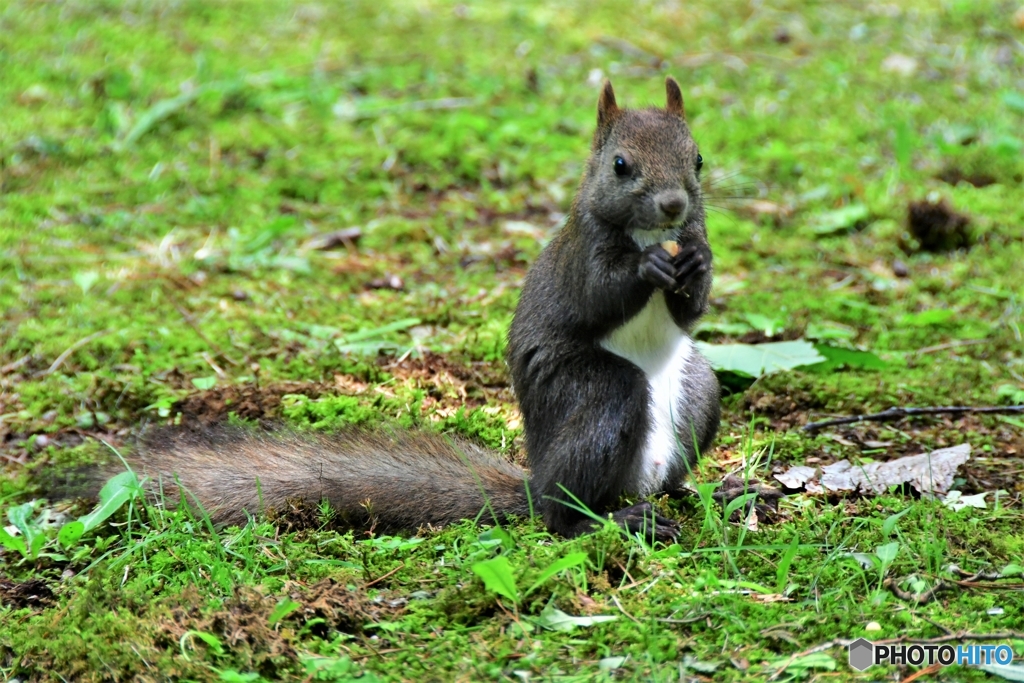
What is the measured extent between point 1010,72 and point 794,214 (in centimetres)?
268

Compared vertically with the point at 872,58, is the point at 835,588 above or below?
below

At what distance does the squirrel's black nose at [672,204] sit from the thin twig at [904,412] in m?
1.02

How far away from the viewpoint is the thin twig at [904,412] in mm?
3512

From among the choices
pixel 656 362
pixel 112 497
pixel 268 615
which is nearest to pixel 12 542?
pixel 112 497

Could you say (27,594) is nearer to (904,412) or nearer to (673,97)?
(673,97)

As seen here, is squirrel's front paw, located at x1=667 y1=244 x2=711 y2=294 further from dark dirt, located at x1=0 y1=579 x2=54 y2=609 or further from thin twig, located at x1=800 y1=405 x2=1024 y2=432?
dark dirt, located at x1=0 y1=579 x2=54 y2=609

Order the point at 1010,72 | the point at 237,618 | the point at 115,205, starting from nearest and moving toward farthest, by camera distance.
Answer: the point at 237,618, the point at 115,205, the point at 1010,72

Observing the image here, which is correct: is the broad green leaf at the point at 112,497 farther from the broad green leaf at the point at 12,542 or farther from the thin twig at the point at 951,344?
the thin twig at the point at 951,344

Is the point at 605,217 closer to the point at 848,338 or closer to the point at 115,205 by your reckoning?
the point at 848,338

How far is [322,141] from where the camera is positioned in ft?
20.4

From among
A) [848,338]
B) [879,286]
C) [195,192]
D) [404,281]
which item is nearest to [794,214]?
[879,286]

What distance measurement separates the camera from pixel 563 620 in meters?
2.42

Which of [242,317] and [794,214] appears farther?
[794,214]

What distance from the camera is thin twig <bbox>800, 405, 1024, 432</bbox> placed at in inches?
138
